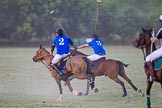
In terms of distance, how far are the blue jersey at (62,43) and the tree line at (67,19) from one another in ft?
198

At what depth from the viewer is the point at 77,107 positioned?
15188 millimetres

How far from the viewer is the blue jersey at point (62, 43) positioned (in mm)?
18734

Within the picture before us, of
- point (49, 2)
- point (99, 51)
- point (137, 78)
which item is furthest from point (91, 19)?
point (99, 51)

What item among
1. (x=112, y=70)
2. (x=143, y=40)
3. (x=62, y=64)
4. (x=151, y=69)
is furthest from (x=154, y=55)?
(x=62, y=64)

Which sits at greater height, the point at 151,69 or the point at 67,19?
the point at 67,19

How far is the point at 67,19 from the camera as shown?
83750 millimetres

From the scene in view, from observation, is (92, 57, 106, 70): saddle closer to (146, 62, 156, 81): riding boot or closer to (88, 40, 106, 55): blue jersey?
(88, 40, 106, 55): blue jersey

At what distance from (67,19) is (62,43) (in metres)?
65.2

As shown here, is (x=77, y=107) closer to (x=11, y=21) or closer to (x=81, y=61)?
(x=81, y=61)

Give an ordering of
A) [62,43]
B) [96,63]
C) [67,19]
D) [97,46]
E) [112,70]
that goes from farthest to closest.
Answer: [67,19] → [97,46] → [96,63] → [112,70] → [62,43]

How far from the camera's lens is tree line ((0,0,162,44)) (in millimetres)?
82500

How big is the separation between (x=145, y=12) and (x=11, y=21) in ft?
73.4

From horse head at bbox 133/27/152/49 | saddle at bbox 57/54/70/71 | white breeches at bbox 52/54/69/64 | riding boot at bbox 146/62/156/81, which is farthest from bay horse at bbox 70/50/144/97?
riding boot at bbox 146/62/156/81

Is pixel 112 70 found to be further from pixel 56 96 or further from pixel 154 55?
pixel 154 55
